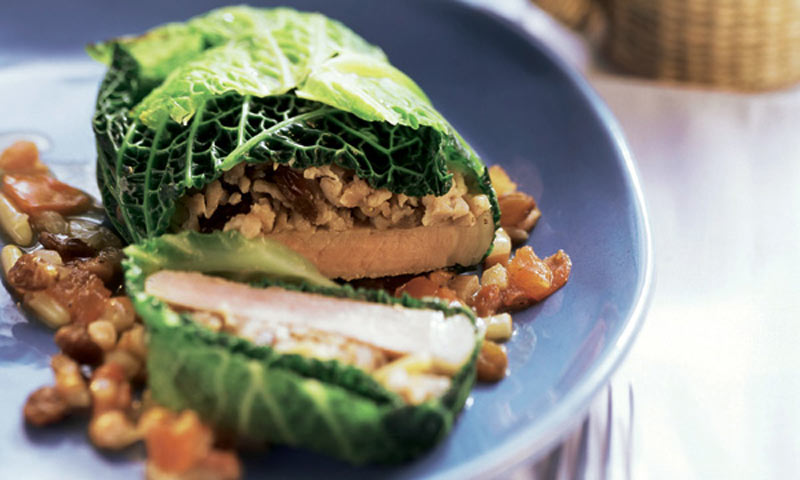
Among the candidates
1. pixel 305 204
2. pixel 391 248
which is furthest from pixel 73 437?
pixel 391 248

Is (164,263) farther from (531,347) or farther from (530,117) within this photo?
(530,117)

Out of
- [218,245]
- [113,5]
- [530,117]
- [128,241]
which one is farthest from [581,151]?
[113,5]

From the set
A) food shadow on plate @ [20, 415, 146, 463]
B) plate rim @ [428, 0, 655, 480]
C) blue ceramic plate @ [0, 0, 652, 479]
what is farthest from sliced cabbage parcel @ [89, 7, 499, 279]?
food shadow on plate @ [20, 415, 146, 463]

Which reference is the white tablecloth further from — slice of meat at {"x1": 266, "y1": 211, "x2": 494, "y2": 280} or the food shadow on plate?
the food shadow on plate

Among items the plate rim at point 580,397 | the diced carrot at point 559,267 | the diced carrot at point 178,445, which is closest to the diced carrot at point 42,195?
the diced carrot at point 178,445

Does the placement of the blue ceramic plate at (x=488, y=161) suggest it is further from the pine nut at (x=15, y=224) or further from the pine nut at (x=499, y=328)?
the pine nut at (x=15, y=224)

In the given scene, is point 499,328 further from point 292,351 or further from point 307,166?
point 307,166
